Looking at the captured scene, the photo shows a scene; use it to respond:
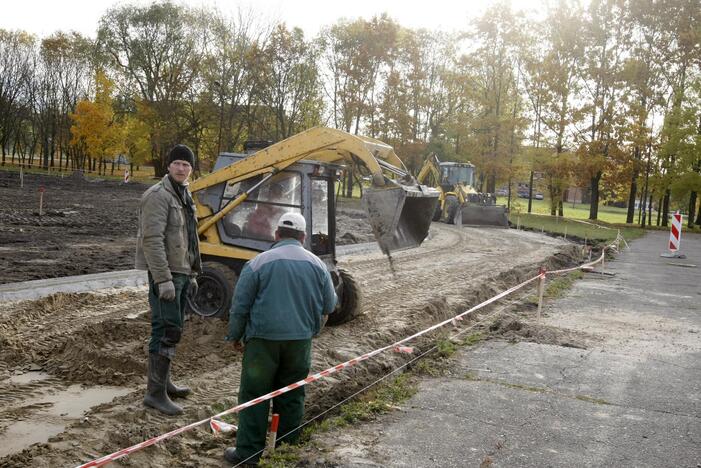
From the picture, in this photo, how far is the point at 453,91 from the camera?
49.2 meters

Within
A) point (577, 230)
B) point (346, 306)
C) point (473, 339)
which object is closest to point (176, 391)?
point (346, 306)

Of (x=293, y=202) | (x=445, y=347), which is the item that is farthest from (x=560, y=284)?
(x=293, y=202)

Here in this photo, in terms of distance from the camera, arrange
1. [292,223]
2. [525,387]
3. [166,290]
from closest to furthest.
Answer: [292,223], [166,290], [525,387]

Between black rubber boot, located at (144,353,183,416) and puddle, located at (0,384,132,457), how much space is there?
0.67 m

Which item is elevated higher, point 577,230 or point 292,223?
point 292,223

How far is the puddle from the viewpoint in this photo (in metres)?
5.03

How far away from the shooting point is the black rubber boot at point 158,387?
545cm

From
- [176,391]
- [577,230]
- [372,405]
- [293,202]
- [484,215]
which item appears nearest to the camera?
[176,391]

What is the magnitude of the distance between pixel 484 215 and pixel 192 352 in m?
24.9


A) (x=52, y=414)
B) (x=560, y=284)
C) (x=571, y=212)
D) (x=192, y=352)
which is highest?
(x=571, y=212)

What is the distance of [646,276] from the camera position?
16.6 m

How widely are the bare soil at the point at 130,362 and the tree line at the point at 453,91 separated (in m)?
29.8

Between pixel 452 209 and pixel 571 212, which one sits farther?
pixel 571 212

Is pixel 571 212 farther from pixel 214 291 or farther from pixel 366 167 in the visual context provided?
pixel 214 291
